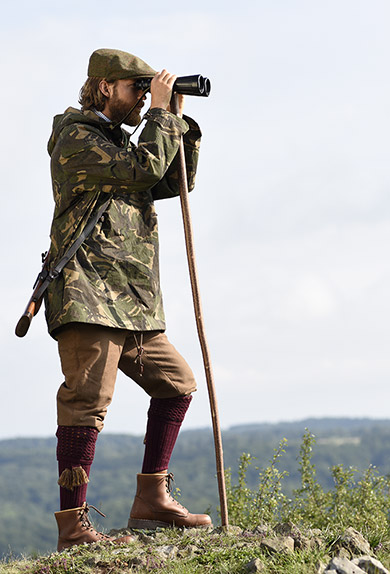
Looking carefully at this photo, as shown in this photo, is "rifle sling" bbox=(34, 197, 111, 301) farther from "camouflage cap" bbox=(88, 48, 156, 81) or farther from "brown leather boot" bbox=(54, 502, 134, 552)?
"brown leather boot" bbox=(54, 502, 134, 552)

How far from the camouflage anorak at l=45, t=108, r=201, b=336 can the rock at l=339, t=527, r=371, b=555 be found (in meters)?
1.70

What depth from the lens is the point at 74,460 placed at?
16.3 ft

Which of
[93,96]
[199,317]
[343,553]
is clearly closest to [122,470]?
[199,317]

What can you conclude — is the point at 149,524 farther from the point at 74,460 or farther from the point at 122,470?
the point at 122,470

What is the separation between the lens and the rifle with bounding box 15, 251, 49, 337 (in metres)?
5.00

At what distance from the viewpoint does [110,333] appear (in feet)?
16.4

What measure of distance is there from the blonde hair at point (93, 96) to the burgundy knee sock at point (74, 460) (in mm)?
2063

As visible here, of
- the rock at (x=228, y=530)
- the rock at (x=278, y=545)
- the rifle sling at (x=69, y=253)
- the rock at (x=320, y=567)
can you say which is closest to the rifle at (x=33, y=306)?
the rifle sling at (x=69, y=253)

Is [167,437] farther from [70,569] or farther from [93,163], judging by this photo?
[93,163]

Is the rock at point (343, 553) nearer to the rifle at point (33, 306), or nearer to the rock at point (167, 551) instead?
the rock at point (167, 551)

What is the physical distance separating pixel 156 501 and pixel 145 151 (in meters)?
2.30

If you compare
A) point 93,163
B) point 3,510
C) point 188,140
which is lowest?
point 3,510

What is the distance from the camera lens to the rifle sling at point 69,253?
4930mm

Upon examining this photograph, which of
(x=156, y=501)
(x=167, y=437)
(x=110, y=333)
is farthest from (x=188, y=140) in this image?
(x=156, y=501)
